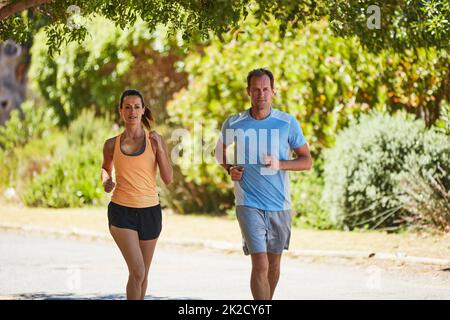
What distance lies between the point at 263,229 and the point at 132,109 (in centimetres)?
129

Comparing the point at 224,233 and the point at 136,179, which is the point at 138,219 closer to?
the point at 136,179

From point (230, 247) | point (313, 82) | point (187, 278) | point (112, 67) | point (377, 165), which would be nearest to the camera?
point (187, 278)

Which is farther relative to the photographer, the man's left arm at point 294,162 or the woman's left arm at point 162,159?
the woman's left arm at point 162,159

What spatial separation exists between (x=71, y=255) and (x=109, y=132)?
917 cm

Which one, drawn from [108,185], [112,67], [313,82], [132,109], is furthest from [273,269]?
[112,67]

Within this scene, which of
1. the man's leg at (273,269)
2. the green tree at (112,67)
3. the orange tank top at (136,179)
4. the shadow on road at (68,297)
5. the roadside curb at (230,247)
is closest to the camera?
the orange tank top at (136,179)

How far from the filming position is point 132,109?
794cm

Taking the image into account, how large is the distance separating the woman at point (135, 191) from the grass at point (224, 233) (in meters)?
5.99

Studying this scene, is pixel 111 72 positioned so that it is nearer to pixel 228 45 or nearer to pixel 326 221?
pixel 228 45

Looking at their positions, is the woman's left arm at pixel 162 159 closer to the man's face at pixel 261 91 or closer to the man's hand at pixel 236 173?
the man's hand at pixel 236 173

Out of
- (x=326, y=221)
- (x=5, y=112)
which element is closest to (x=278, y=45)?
(x=326, y=221)

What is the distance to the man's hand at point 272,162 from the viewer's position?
303 inches

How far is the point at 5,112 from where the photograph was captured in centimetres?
2958

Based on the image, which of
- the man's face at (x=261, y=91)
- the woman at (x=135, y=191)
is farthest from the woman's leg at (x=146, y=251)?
the man's face at (x=261, y=91)
